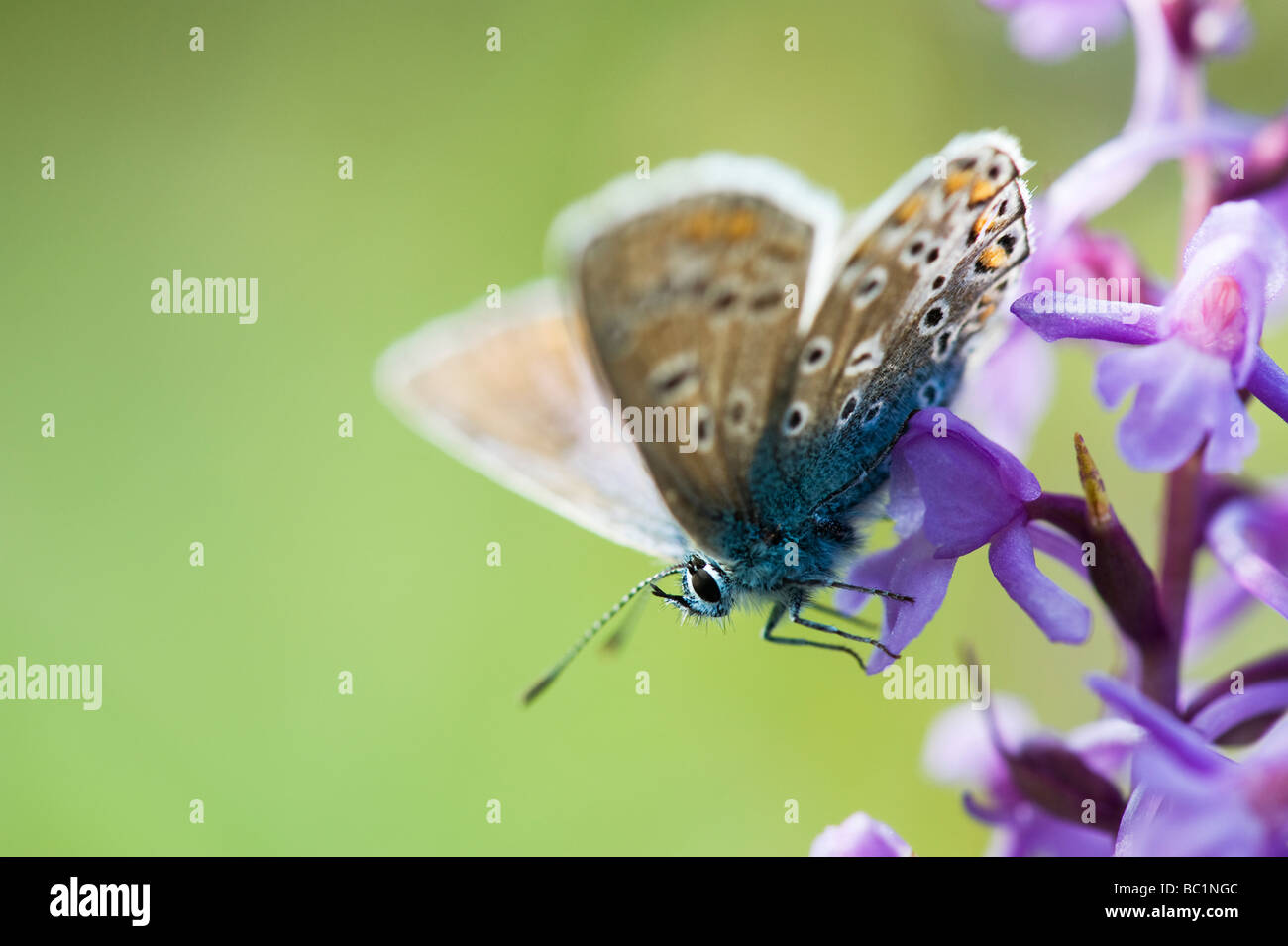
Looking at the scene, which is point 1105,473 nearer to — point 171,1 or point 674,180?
point 674,180

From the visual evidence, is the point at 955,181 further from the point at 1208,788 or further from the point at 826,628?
the point at 1208,788

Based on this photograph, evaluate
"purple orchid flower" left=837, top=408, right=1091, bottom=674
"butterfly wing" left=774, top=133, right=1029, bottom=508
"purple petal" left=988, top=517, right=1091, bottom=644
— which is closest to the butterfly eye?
"butterfly wing" left=774, top=133, right=1029, bottom=508

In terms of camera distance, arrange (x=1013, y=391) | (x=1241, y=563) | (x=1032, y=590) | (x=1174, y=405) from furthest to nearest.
Result: (x=1013, y=391), (x=1241, y=563), (x=1032, y=590), (x=1174, y=405)

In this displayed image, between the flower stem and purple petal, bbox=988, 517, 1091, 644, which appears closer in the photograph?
purple petal, bbox=988, 517, 1091, 644

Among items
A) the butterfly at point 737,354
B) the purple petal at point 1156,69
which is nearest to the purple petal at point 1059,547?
the butterfly at point 737,354

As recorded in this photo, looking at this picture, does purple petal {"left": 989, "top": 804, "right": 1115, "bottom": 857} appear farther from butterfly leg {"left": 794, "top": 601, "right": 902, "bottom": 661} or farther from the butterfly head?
the butterfly head

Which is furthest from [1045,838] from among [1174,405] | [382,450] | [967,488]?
[382,450]
